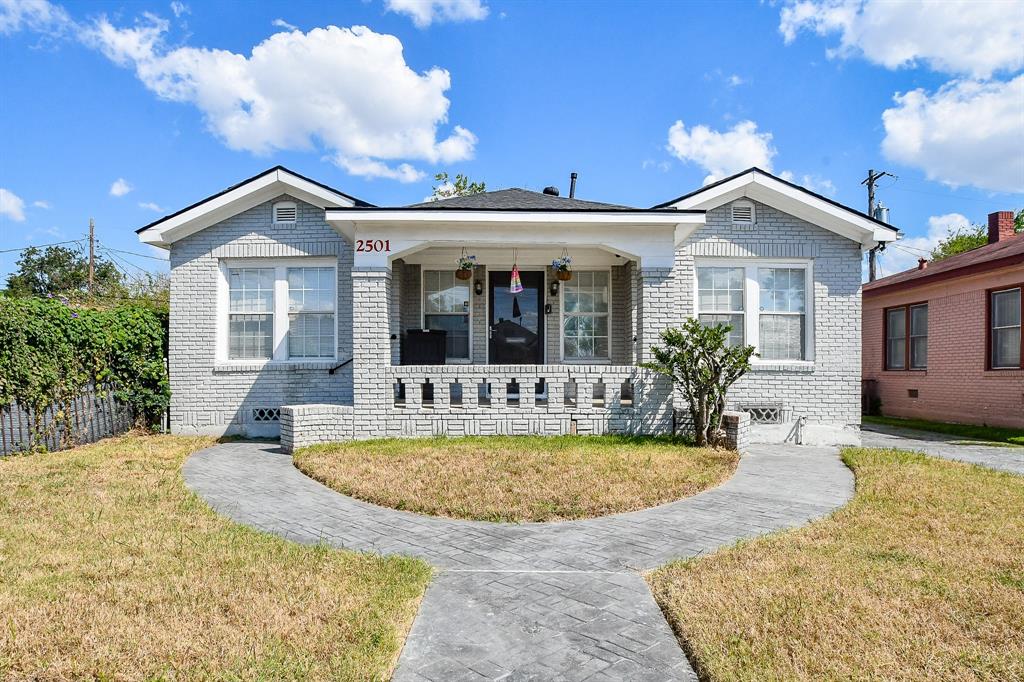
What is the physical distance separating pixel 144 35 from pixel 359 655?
43.9 feet

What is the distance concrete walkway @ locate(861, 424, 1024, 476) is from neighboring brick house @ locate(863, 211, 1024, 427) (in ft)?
5.97

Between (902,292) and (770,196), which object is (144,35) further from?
(902,292)

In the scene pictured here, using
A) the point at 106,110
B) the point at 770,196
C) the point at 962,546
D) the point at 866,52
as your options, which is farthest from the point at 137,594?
the point at 106,110

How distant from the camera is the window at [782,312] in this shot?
34.0 feet

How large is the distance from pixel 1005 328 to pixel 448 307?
11.3 m

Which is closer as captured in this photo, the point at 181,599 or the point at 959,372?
the point at 181,599

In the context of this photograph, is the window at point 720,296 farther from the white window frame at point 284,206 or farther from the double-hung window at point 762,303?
the white window frame at point 284,206

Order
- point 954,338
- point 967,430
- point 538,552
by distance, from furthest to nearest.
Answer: point 954,338 < point 967,430 < point 538,552

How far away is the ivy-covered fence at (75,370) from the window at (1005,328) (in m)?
16.0

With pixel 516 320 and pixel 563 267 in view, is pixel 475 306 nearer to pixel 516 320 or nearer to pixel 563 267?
pixel 516 320

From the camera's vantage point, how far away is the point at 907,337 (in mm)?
15414

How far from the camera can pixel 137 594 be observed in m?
3.66

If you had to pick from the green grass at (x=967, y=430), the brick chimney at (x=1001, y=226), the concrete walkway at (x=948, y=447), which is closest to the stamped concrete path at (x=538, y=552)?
the concrete walkway at (x=948, y=447)

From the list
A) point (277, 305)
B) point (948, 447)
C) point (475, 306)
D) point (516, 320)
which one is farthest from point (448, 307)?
point (948, 447)
